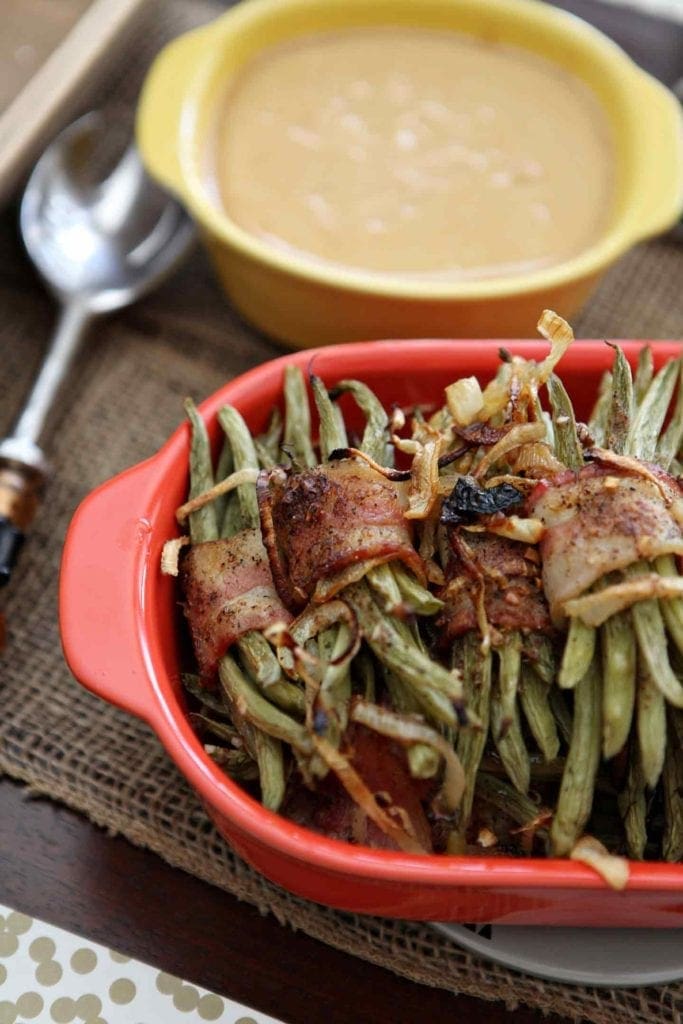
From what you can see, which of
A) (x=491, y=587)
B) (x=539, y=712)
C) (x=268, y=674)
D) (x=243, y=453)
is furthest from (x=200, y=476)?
(x=539, y=712)

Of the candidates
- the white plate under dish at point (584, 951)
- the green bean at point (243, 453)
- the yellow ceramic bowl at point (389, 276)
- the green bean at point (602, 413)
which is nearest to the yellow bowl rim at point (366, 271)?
the yellow ceramic bowl at point (389, 276)

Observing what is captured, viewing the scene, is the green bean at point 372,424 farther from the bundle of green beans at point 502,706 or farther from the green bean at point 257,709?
the green bean at point 257,709

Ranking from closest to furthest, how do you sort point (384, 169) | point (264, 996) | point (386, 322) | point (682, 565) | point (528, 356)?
point (682, 565), point (264, 996), point (528, 356), point (386, 322), point (384, 169)

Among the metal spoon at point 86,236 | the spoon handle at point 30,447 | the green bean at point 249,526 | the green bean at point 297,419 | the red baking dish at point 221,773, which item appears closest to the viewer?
the red baking dish at point 221,773

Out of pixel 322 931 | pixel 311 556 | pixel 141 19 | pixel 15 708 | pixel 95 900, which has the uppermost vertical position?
pixel 141 19

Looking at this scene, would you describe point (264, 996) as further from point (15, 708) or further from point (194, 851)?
point (15, 708)

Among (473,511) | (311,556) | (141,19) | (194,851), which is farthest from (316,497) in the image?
(141,19)
